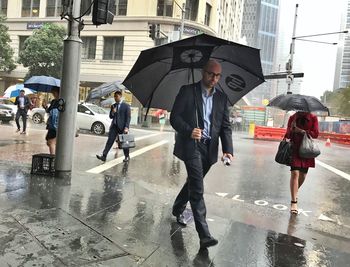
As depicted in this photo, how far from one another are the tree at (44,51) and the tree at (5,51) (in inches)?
40.8

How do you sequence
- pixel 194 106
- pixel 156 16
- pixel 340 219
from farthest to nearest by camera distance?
pixel 156 16
pixel 340 219
pixel 194 106

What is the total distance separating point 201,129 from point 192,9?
37.3m

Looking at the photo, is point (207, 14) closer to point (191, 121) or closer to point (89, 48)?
point (89, 48)

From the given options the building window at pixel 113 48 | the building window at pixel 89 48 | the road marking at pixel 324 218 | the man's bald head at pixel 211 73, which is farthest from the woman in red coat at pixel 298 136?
the building window at pixel 89 48

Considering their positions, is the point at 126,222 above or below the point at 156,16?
below

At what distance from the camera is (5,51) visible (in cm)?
3847

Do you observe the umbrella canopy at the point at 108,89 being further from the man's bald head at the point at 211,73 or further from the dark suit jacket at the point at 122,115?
the man's bald head at the point at 211,73

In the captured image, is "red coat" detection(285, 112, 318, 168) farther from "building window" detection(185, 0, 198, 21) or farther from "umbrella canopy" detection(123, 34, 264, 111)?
"building window" detection(185, 0, 198, 21)

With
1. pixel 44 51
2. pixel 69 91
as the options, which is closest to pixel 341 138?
pixel 44 51

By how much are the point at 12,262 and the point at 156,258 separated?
130 cm

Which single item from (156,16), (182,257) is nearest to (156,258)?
(182,257)

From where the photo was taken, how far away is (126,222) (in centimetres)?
517

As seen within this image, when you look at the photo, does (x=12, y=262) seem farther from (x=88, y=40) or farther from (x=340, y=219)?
(x=88, y=40)

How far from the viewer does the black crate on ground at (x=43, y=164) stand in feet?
24.8
